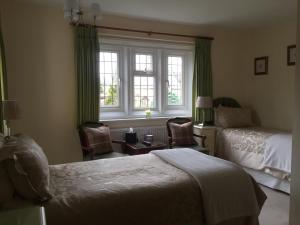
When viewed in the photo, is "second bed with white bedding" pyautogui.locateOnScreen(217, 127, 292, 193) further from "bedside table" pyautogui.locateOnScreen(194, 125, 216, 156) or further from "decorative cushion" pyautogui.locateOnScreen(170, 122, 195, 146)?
"decorative cushion" pyautogui.locateOnScreen(170, 122, 195, 146)

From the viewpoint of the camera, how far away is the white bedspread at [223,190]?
1.96m

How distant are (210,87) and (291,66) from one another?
4.44 ft

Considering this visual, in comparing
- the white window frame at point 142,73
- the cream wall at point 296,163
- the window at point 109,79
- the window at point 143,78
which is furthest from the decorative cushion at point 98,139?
the cream wall at point 296,163

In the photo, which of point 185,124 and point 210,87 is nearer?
point 185,124

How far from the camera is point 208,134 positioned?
4328 mm

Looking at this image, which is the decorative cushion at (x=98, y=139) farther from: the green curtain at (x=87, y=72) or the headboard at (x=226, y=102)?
the headboard at (x=226, y=102)

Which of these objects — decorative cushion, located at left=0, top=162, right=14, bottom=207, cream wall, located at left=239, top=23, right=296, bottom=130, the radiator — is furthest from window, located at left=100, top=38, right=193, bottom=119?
decorative cushion, located at left=0, top=162, right=14, bottom=207

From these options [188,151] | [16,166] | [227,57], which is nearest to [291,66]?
[227,57]

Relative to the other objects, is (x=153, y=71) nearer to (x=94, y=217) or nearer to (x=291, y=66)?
(x=291, y=66)

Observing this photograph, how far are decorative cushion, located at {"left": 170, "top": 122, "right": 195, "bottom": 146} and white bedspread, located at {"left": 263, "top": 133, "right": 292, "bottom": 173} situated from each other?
1132 mm

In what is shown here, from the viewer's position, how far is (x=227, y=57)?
493 centimetres

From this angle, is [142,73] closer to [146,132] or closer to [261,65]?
[146,132]

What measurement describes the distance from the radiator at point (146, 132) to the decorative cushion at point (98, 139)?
431 millimetres

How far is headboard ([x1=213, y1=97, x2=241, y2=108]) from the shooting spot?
15.9 feet
